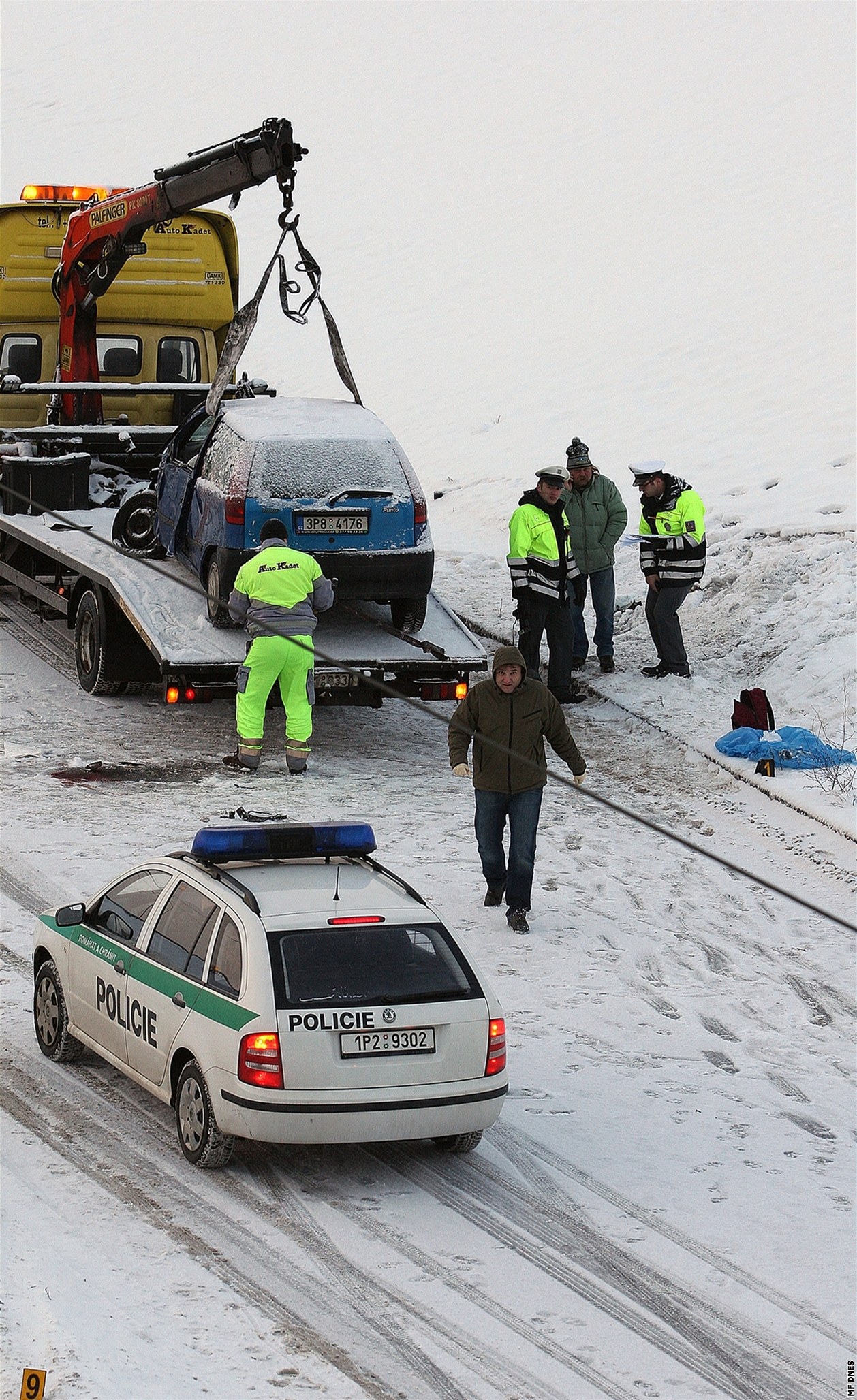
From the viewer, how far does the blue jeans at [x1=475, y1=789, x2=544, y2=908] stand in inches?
397

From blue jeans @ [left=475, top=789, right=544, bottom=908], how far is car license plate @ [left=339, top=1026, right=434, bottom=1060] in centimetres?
325

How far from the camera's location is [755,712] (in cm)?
1321

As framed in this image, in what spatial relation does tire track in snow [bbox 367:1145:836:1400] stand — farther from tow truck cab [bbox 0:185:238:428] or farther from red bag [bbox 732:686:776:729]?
tow truck cab [bbox 0:185:238:428]

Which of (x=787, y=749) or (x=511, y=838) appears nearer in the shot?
(x=511, y=838)

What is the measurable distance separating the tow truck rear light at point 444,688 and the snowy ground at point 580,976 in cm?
66

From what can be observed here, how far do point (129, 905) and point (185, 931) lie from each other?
54 centimetres

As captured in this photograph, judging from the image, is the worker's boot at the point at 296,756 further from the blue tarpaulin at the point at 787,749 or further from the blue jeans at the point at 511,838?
the blue tarpaulin at the point at 787,749

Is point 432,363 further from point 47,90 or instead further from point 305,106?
point 47,90

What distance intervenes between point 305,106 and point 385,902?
45.7m

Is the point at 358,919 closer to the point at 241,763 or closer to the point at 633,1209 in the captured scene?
the point at 633,1209

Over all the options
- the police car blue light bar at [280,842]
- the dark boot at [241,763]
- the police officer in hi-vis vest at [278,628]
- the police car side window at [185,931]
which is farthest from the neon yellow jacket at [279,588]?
the police car side window at [185,931]

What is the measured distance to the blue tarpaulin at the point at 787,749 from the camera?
1272 cm

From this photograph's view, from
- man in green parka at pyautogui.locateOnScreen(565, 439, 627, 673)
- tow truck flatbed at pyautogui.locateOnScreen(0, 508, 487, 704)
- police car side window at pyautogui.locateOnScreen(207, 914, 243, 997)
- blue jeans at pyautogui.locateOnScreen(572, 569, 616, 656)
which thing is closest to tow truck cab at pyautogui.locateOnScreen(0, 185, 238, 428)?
Answer: tow truck flatbed at pyautogui.locateOnScreen(0, 508, 487, 704)

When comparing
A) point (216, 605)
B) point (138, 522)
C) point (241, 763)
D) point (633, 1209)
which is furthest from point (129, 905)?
point (138, 522)
